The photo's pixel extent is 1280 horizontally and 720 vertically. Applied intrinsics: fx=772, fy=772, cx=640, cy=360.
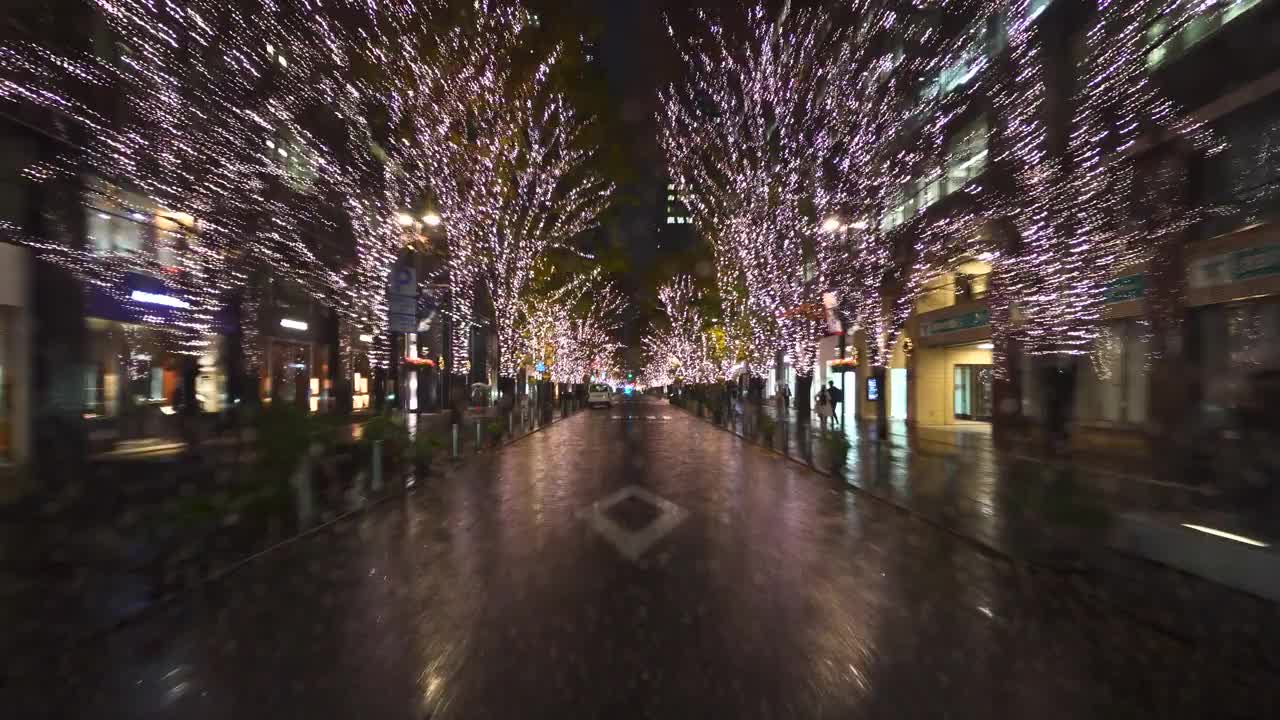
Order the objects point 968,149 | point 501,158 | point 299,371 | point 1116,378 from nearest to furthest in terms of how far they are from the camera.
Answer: point 501,158 → point 1116,378 → point 968,149 → point 299,371

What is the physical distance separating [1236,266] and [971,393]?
19.8m

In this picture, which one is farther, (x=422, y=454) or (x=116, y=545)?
(x=422, y=454)

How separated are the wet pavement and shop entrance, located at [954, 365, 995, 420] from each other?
91.0 feet

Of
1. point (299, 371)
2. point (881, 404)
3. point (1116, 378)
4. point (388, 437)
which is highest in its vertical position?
point (299, 371)

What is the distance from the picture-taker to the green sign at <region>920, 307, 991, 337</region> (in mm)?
27659

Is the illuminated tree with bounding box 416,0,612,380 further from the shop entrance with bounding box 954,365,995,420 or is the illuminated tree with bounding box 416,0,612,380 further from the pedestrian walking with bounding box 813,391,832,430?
the shop entrance with bounding box 954,365,995,420

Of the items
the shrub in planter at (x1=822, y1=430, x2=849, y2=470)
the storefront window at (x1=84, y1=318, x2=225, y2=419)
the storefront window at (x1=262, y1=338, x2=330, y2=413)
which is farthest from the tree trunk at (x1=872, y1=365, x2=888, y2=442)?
the storefront window at (x1=84, y1=318, x2=225, y2=419)

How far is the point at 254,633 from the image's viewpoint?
230 inches

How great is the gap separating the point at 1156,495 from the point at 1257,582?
5668 mm

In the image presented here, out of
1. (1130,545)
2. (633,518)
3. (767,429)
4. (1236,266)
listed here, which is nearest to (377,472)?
(633,518)

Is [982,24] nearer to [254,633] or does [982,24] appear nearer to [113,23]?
[113,23]

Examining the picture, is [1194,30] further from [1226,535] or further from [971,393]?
[971,393]

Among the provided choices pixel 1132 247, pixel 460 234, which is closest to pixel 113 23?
pixel 460 234

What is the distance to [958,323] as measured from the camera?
3006 centimetres
